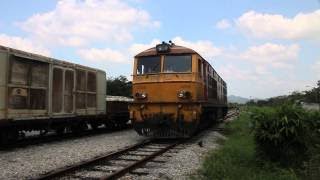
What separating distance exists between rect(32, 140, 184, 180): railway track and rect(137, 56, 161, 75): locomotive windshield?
4.12 metres

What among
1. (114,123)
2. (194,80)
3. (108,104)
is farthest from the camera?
(114,123)

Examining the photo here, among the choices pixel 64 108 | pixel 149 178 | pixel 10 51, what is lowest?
pixel 149 178

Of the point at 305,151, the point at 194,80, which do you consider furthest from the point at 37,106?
the point at 305,151

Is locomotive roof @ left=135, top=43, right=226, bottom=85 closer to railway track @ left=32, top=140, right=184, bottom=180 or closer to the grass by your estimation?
railway track @ left=32, top=140, right=184, bottom=180

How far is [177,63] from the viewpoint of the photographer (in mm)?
17672

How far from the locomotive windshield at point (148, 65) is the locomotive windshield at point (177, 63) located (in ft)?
1.00

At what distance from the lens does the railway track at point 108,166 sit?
910 cm

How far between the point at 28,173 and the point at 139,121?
25.7 feet

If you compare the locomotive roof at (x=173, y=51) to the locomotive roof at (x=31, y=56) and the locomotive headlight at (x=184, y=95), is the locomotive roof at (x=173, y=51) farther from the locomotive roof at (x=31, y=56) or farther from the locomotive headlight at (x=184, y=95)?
the locomotive roof at (x=31, y=56)

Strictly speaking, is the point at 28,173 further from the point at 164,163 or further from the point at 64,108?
the point at 64,108

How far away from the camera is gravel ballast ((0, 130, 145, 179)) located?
32.3 feet

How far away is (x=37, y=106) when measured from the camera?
15.7 m

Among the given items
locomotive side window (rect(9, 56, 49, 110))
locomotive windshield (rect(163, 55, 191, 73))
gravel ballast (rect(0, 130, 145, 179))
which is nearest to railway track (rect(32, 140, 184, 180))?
gravel ballast (rect(0, 130, 145, 179))

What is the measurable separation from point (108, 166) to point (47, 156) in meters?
2.34
